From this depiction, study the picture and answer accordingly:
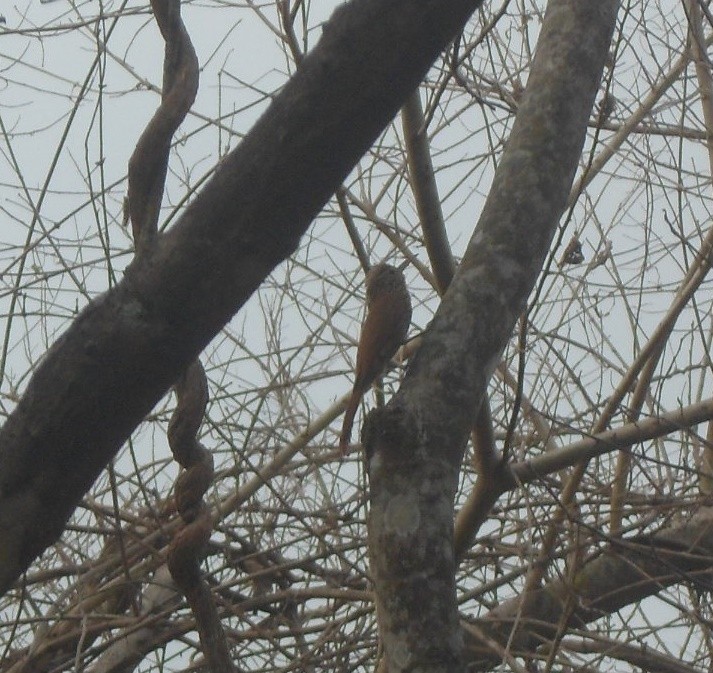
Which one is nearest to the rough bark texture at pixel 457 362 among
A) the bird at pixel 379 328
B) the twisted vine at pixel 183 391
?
the twisted vine at pixel 183 391

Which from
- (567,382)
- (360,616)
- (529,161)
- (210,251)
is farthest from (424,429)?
(567,382)

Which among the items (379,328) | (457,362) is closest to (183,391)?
(457,362)

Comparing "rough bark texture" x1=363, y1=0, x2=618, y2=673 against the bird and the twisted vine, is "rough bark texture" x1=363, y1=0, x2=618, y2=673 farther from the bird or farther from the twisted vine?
the bird

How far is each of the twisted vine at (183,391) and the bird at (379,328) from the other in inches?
56.9

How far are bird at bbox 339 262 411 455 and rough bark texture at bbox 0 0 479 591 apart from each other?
194 cm

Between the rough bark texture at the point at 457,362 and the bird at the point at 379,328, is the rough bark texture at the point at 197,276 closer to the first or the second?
the rough bark texture at the point at 457,362

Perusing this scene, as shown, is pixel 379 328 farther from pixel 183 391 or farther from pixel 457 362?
pixel 183 391

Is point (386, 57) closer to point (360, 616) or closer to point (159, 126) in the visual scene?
point (159, 126)

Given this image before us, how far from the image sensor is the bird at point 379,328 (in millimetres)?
3258

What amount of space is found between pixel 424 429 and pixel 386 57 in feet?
2.06

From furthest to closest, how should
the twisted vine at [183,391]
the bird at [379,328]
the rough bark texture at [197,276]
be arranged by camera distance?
the bird at [379,328]
the twisted vine at [183,391]
the rough bark texture at [197,276]

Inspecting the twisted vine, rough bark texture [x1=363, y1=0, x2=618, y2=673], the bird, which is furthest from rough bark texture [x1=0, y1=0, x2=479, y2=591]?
the bird

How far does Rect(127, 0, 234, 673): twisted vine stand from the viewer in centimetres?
163

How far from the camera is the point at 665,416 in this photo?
2.87 metres
